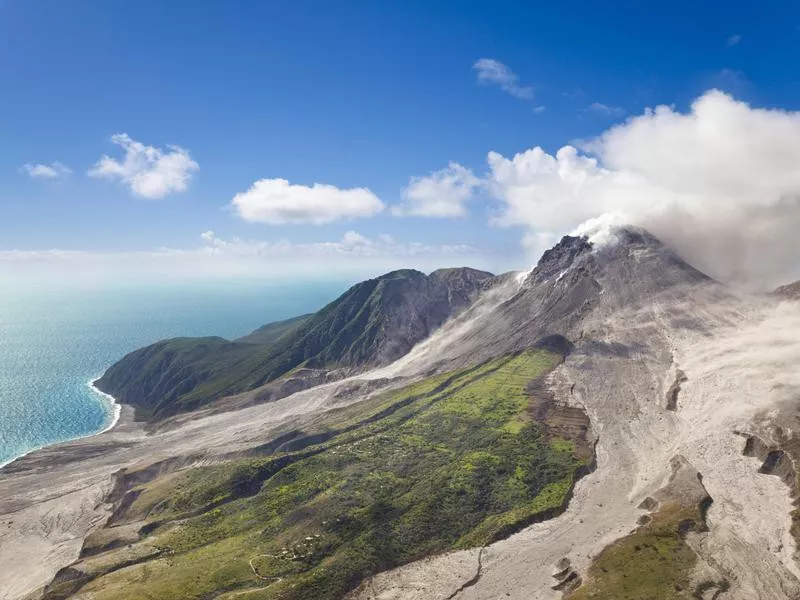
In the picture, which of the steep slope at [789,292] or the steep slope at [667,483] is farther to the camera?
the steep slope at [789,292]

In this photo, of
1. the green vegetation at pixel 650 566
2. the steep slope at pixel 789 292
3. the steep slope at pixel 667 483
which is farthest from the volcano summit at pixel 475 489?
the steep slope at pixel 789 292

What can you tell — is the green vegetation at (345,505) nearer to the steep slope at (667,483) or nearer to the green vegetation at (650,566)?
the steep slope at (667,483)

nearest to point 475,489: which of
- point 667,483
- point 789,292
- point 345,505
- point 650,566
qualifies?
point 345,505

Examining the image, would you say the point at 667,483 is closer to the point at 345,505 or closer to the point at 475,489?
the point at 475,489

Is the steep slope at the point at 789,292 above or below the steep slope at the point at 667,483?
above

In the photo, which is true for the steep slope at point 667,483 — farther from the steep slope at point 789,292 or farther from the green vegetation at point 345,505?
the steep slope at point 789,292

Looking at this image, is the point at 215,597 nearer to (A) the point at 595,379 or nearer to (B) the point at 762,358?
(A) the point at 595,379

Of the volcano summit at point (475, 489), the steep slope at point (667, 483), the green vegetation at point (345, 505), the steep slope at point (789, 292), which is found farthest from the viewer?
the steep slope at point (789, 292)

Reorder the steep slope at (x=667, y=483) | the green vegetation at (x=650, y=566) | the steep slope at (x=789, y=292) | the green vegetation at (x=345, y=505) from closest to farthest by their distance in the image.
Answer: the green vegetation at (x=650, y=566) < the steep slope at (x=667, y=483) < the green vegetation at (x=345, y=505) < the steep slope at (x=789, y=292)

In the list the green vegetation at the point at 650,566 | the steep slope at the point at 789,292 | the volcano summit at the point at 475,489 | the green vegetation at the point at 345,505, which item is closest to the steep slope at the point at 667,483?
the green vegetation at the point at 650,566
